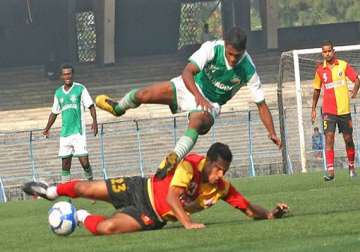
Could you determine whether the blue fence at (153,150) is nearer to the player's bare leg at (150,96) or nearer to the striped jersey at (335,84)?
the striped jersey at (335,84)

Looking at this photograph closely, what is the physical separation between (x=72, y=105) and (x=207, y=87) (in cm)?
645

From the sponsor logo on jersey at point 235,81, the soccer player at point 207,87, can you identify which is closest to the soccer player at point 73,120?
the soccer player at point 207,87

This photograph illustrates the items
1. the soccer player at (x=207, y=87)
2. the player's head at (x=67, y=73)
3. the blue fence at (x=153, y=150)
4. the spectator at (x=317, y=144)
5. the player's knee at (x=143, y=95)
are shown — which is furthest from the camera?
the blue fence at (x=153, y=150)

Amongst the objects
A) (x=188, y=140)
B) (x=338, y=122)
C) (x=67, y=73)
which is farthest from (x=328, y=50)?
(x=188, y=140)

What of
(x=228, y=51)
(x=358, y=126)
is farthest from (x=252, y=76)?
(x=358, y=126)

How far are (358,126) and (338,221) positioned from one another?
2156cm

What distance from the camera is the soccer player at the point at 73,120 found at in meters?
19.3

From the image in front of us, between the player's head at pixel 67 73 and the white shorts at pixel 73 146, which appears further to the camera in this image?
the white shorts at pixel 73 146

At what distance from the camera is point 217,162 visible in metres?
11.6

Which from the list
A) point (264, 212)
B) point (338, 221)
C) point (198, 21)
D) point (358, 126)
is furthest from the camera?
point (198, 21)

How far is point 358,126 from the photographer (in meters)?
32.9

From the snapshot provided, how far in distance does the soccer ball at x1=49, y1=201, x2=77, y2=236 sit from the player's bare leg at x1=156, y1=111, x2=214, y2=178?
934 millimetres

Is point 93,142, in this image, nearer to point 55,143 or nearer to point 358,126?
point 55,143

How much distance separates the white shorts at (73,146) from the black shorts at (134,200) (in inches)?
292
